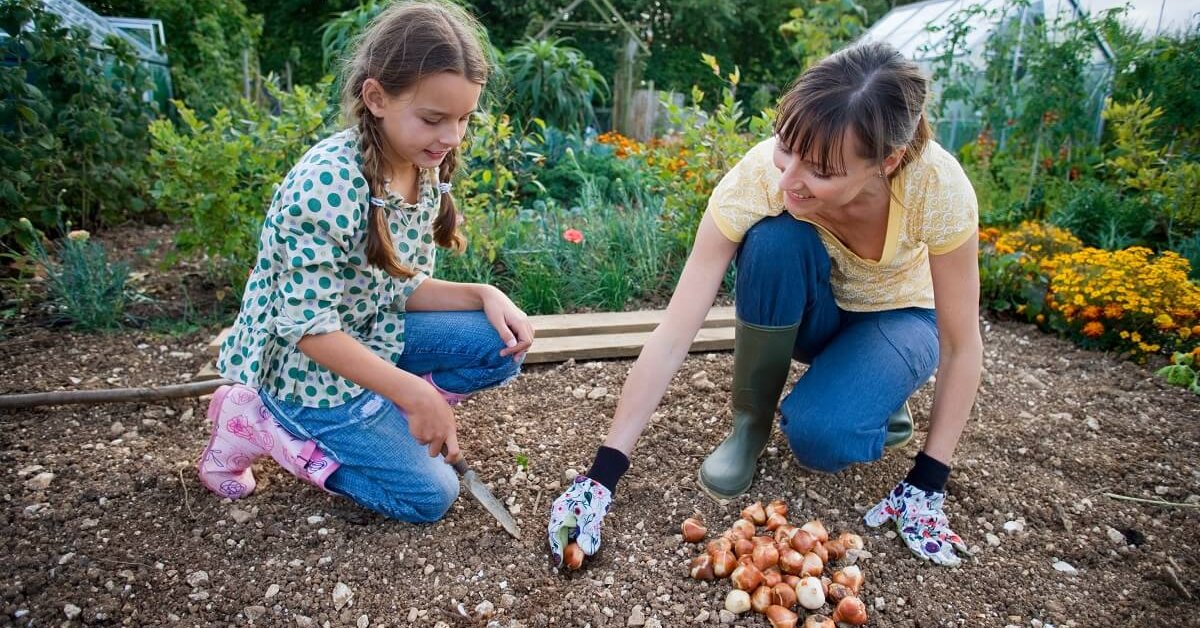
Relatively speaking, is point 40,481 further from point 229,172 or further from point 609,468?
point 609,468

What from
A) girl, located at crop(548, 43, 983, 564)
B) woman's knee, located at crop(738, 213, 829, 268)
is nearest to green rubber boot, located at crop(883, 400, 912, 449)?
girl, located at crop(548, 43, 983, 564)

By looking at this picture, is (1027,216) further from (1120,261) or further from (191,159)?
(191,159)

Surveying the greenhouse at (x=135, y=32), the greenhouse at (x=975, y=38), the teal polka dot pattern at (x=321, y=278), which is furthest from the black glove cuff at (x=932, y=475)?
the greenhouse at (x=135, y=32)

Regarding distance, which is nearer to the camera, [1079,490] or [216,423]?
[216,423]

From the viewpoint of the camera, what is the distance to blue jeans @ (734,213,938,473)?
1584mm

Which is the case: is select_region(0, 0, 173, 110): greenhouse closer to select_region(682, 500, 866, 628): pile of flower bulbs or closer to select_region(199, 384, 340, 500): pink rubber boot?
select_region(199, 384, 340, 500): pink rubber boot

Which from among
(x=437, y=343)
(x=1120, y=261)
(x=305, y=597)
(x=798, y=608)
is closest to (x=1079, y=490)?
(x=798, y=608)

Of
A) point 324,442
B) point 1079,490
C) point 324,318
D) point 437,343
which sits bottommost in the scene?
point 1079,490

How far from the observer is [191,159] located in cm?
257

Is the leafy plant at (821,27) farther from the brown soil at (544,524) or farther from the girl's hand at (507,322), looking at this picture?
the girl's hand at (507,322)

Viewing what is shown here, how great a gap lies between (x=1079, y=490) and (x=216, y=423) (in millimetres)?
2075

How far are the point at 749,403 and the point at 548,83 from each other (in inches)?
148

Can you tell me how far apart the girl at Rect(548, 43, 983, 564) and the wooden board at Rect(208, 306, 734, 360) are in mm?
883

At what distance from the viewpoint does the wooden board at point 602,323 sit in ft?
8.34
